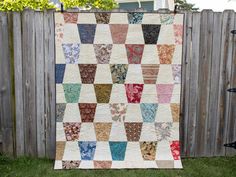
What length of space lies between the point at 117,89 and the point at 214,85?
1316 mm

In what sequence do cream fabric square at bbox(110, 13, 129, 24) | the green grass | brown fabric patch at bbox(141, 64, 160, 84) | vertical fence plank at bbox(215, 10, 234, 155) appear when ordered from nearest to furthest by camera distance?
1. the green grass
2. cream fabric square at bbox(110, 13, 129, 24)
3. brown fabric patch at bbox(141, 64, 160, 84)
4. vertical fence plank at bbox(215, 10, 234, 155)

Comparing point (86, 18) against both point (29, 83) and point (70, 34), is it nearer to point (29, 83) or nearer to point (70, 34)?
point (70, 34)

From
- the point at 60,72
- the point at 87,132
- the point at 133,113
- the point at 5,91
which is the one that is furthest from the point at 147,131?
the point at 5,91

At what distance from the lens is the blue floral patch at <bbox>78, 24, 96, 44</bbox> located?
4340 mm

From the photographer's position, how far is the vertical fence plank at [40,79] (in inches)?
173

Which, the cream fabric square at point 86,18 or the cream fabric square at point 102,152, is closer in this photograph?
the cream fabric square at point 86,18

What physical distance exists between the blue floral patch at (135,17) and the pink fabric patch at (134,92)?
81cm

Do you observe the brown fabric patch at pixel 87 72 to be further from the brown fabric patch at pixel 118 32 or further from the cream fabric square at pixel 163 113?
the cream fabric square at pixel 163 113

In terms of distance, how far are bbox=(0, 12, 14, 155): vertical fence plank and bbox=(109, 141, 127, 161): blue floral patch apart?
4.42ft

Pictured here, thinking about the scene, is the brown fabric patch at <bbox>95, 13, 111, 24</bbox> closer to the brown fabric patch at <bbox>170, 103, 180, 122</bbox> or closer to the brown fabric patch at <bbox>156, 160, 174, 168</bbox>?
the brown fabric patch at <bbox>170, 103, 180, 122</bbox>

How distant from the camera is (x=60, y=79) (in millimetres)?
4426

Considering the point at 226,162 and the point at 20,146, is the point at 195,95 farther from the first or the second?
the point at 20,146

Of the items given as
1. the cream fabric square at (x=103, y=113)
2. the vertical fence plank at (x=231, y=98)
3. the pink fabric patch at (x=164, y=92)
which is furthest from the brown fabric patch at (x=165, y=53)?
the cream fabric square at (x=103, y=113)

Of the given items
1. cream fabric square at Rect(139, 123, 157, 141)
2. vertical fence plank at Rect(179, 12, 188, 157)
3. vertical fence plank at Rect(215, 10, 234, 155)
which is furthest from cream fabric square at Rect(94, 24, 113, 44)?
vertical fence plank at Rect(215, 10, 234, 155)
